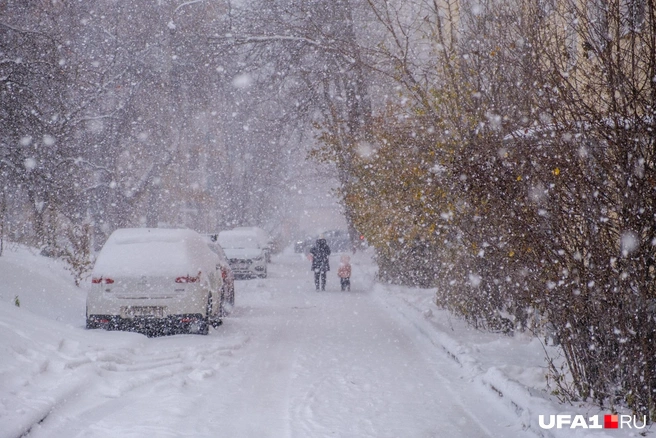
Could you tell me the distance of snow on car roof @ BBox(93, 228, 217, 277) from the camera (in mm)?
11188

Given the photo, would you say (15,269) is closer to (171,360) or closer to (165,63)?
(171,360)

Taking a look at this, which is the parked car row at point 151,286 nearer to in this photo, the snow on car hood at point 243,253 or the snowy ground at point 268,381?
the snowy ground at point 268,381

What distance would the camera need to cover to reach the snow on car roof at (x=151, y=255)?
36.7 ft

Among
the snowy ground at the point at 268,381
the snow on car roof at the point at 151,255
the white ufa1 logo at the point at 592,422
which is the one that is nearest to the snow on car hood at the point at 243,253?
the snowy ground at the point at 268,381

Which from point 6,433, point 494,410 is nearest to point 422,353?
point 494,410

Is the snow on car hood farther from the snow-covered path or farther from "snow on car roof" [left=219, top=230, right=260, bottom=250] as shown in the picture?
the snow-covered path

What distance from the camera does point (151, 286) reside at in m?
11.1

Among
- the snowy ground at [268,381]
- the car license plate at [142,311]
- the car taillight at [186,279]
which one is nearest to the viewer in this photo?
the snowy ground at [268,381]

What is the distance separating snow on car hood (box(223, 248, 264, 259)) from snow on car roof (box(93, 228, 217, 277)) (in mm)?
14305

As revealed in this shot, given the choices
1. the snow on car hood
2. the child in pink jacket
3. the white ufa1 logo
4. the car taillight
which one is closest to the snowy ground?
the white ufa1 logo

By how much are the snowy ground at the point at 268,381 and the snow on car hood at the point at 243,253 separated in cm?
1324

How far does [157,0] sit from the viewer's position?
27312 mm

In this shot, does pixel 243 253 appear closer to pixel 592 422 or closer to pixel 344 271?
pixel 344 271

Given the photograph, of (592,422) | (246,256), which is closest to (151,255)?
(592,422)
